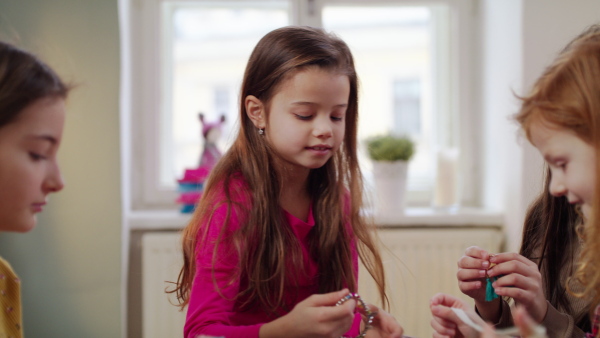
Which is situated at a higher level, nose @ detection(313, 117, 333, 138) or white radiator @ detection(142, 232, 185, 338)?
nose @ detection(313, 117, 333, 138)

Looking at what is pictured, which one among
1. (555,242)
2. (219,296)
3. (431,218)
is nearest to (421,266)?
(431,218)

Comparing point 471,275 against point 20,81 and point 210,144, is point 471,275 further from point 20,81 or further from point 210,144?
point 210,144

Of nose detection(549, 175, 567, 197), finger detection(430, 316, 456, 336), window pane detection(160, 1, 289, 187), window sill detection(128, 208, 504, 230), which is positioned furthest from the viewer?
window pane detection(160, 1, 289, 187)

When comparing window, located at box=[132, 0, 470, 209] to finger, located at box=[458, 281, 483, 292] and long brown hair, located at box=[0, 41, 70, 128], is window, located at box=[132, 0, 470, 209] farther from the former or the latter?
long brown hair, located at box=[0, 41, 70, 128]

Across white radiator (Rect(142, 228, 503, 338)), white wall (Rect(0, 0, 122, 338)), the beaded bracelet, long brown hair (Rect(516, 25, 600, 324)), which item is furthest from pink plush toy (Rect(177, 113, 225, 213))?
long brown hair (Rect(516, 25, 600, 324))

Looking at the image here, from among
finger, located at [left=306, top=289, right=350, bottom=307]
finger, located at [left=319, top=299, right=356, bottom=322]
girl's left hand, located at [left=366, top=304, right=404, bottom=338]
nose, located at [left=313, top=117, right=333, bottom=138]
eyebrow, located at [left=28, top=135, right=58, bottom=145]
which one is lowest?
girl's left hand, located at [left=366, top=304, right=404, bottom=338]

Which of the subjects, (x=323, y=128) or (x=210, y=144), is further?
(x=210, y=144)

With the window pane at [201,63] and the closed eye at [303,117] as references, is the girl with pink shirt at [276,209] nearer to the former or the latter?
the closed eye at [303,117]

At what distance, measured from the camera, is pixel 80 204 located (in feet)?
5.97

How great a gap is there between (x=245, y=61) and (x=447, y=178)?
33.3 inches

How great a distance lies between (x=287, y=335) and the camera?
3.02ft

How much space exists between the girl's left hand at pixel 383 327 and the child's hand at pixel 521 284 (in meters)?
0.18

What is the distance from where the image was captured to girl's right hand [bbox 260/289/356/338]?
0.89 metres

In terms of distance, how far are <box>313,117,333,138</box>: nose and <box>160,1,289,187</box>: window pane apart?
126 cm
